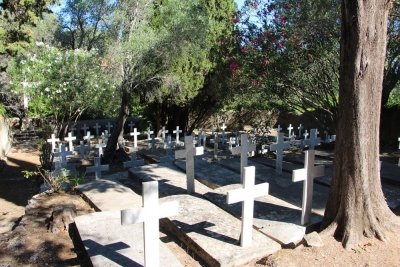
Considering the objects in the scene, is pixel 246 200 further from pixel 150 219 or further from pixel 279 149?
pixel 279 149

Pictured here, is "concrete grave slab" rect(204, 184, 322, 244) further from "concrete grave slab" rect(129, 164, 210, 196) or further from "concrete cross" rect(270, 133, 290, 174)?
"concrete cross" rect(270, 133, 290, 174)

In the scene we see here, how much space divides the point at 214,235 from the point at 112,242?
1135 mm

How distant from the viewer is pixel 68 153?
815cm

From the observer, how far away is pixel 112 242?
3.76m

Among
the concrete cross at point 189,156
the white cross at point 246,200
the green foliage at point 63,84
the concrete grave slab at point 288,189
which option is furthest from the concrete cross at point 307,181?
the green foliage at point 63,84

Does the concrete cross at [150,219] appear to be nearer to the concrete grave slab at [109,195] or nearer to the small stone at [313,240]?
the small stone at [313,240]

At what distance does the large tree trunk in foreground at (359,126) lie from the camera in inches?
138

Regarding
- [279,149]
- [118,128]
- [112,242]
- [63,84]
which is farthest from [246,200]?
[63,84]

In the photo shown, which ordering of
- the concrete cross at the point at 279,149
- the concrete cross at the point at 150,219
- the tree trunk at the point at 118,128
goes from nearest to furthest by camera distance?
the concrete cross at the point at 150,219 < the concrete cross at the point at 279,149 < the tree trunk at the point at 118,128

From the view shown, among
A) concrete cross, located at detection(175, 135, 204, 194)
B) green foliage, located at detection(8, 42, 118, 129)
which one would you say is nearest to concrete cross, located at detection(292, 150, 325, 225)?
concrete cross, located at detection(175, 135, 204, 194)

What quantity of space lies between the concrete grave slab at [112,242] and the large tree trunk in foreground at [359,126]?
75.4 inches

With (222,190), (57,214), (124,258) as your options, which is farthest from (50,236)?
(222,190)

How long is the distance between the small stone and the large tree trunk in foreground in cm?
20

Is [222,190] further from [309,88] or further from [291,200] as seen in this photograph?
[309,88]
